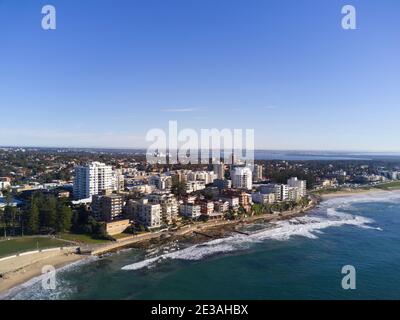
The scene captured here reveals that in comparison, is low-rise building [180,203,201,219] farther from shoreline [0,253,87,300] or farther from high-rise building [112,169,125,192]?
shoreline [0,253,87,300]

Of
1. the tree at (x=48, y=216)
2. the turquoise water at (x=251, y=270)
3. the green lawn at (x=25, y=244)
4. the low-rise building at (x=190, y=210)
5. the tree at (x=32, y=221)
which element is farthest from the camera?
the low-rise building at (x=190, y=210)

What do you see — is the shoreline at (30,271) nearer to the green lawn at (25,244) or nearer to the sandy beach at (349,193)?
the green lawn at (25,244)

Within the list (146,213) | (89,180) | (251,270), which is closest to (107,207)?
(146,213)

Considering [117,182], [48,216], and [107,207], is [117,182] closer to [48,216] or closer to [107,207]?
[107,207]

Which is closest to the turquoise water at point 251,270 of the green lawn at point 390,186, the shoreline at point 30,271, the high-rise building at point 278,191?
the shoreline at point 30,271

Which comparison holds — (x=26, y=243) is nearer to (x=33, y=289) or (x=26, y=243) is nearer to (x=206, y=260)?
(x=33, y=289)

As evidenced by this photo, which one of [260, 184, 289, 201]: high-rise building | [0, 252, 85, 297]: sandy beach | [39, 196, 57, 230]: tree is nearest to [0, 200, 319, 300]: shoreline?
[0, 252, 85, 297]: sandy beach
